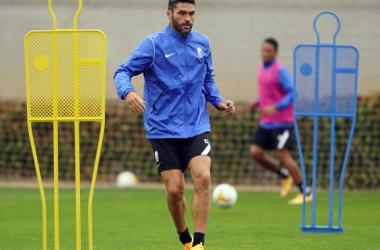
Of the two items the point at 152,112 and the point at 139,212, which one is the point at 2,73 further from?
the point at 152,112

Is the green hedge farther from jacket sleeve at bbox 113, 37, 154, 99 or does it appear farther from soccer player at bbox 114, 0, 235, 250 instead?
jacket sleeve at bbox 113, 37, 154, 99

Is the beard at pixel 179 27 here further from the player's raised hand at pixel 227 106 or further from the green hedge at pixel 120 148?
the green hedge at pixel 120 148

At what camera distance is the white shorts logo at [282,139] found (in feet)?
39.7

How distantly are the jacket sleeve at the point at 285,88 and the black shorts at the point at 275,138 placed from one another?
48 cm

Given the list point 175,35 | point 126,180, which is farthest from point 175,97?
point 126,180

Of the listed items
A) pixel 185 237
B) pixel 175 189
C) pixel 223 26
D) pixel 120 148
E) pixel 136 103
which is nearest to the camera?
pixel 136 103

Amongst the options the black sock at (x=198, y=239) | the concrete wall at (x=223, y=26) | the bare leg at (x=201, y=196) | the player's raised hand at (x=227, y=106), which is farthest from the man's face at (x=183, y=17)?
the concrete wall at (x=223, y=26)

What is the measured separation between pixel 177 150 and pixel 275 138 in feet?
18.5

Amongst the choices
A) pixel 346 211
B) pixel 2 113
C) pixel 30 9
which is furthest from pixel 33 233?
pixel 30 9

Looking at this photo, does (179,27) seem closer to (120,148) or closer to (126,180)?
(126,180)

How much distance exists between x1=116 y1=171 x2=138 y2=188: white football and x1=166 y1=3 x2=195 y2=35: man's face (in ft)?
25.2

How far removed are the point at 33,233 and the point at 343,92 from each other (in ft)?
11.0

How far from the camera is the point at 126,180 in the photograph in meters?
14.1

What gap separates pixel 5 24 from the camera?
50.0ft
